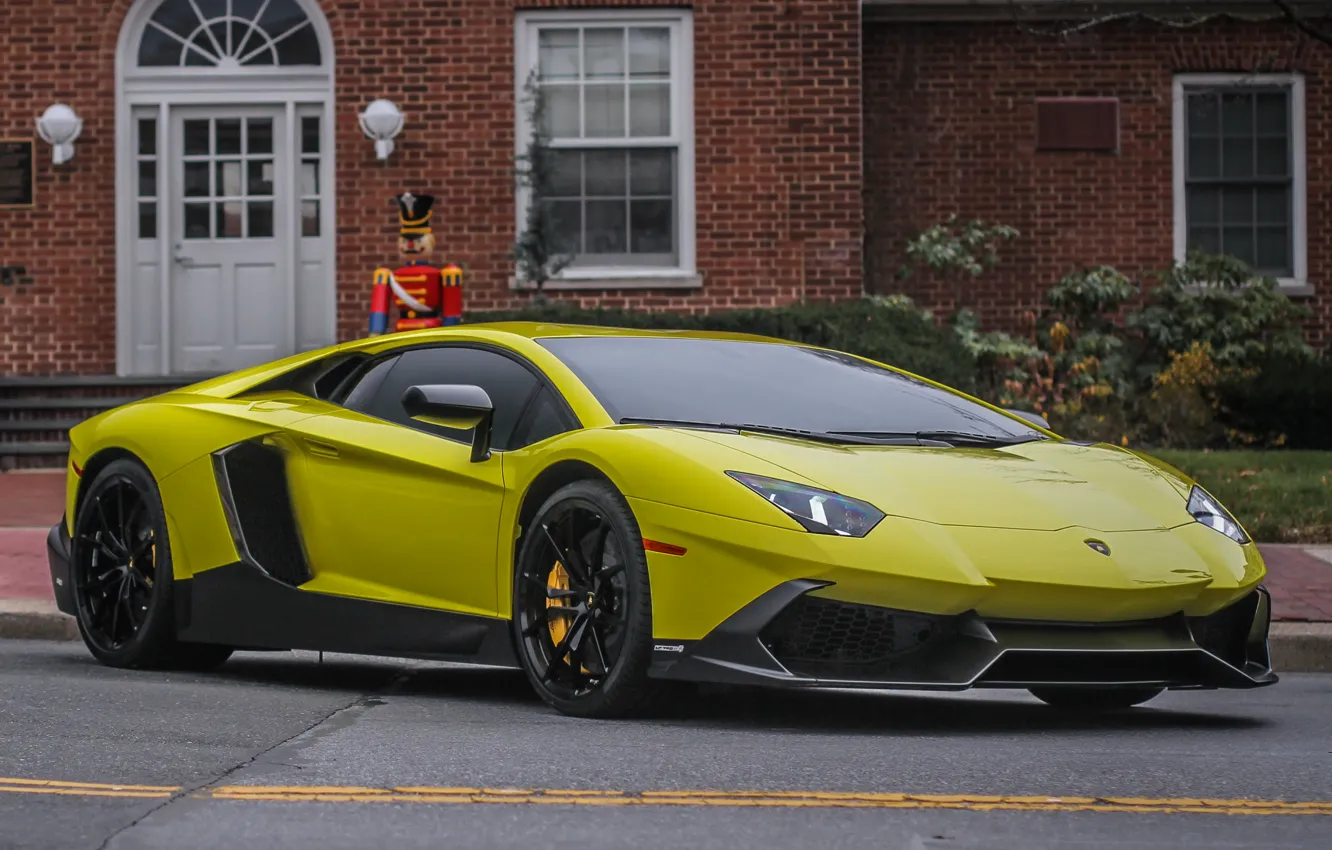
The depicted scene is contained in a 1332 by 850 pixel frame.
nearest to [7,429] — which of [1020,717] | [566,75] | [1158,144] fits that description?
[566,75]

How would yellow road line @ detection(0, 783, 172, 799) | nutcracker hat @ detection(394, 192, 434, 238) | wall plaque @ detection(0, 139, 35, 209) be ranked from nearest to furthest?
1. yellow road line @ detection(0, 783, 172, 799)
2. nutcracker hat @ detection(394, 192, 434, 238)
3. wall plaque @ detection(0, 139, 35, 209)

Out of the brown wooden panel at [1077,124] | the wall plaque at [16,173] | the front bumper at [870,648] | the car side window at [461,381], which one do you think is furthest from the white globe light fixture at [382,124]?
the front bumper at [870,648]

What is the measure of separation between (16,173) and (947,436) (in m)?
12.7

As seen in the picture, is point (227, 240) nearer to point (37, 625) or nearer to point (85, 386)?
point (85, 386)

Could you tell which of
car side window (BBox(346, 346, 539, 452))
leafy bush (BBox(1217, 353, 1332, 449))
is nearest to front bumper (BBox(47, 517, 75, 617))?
car side window (BBox(346, 346, 539, 452))

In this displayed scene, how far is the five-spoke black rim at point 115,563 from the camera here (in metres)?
7.39

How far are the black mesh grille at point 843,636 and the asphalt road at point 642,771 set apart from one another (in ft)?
0.70

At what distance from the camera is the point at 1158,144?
60.7ft

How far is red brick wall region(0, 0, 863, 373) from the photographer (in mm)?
17125

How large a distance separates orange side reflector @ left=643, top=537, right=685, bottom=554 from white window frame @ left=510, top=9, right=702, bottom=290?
11.5 meters

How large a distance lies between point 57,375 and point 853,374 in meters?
11.7

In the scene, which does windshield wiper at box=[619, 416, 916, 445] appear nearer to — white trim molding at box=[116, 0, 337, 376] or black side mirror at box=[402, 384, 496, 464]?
black side mirror at box=[402, 384, 496, 464]

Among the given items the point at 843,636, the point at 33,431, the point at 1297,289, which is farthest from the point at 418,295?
the point at 843,636

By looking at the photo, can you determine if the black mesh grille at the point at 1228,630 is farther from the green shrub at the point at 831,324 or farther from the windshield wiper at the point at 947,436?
the green shrub at the point at 831,324
